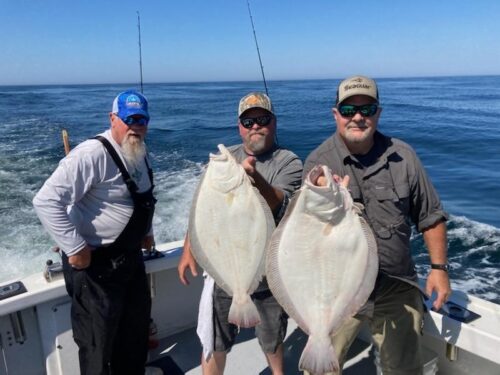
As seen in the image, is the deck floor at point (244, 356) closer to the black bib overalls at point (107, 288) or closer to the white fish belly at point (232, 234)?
the black bib overalls at point (107, 288)

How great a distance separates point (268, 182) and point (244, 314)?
775mm

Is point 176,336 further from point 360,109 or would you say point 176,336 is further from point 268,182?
point 360,109

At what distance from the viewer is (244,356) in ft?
12.3

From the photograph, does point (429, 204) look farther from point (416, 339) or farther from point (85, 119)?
point (85, 119)

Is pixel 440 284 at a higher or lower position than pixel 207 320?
higher

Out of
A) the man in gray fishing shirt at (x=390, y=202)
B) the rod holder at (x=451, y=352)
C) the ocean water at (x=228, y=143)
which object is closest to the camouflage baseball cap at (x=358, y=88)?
the man in gray fishing shirt at (x=390, y=202)

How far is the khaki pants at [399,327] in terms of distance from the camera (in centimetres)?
251

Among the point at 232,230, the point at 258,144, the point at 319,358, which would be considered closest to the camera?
the point at 319,358

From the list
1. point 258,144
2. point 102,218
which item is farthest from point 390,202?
point 102,218

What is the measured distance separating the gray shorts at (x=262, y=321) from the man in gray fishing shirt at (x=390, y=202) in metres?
0.45

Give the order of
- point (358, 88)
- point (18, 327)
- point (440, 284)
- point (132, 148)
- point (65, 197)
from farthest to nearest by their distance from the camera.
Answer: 1. point (18, 327)
2. point (132, 148)
3. point (65, 197)
4. point (440, 284)
5. point (358, 88)

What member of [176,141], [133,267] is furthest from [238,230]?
[176,141]

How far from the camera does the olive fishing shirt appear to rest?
2.36 meters

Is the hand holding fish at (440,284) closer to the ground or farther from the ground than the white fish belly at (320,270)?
closer to the ground
